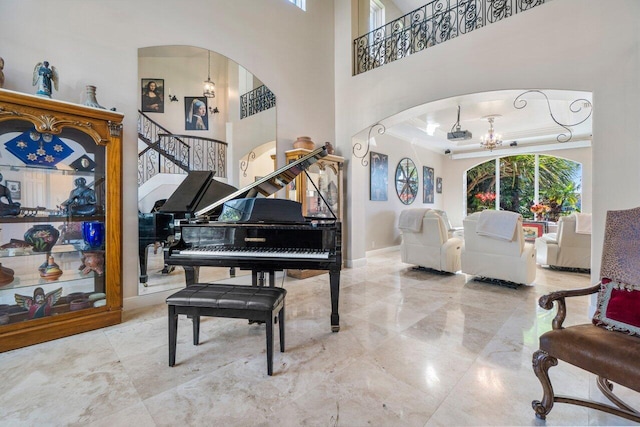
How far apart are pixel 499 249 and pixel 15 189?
Result: 5.31 meters

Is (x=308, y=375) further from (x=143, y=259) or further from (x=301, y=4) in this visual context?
(x=301, y=4)

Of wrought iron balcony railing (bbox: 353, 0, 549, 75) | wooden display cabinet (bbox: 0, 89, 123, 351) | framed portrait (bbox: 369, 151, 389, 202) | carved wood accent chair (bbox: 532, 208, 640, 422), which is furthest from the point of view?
framed portrait (bbox: 369, 151, 389, 202)

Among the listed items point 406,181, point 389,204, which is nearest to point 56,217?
point 389,204

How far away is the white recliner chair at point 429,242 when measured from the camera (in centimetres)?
453

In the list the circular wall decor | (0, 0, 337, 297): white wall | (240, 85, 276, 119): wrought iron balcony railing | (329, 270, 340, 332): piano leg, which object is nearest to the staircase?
(0, 0, 337, 297): white wall

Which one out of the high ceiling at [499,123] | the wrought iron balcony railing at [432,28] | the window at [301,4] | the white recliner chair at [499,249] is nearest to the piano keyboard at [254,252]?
the white recliner chair at [499,249]

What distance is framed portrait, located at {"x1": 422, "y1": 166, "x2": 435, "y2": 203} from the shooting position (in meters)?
8.52

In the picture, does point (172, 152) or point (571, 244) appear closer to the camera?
point (172, 152)

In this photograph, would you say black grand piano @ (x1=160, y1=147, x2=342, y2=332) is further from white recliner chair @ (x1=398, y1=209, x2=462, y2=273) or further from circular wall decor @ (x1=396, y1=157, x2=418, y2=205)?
circular wall decor @ (x1=396, y1=157, x2=418, y2=205)

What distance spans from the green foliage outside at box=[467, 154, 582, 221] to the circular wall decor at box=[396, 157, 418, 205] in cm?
266

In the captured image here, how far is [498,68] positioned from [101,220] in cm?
475

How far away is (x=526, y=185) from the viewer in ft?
27.8

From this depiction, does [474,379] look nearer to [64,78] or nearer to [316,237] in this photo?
[316,237]

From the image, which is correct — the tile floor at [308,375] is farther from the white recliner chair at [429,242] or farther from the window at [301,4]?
the window at [301,4]
